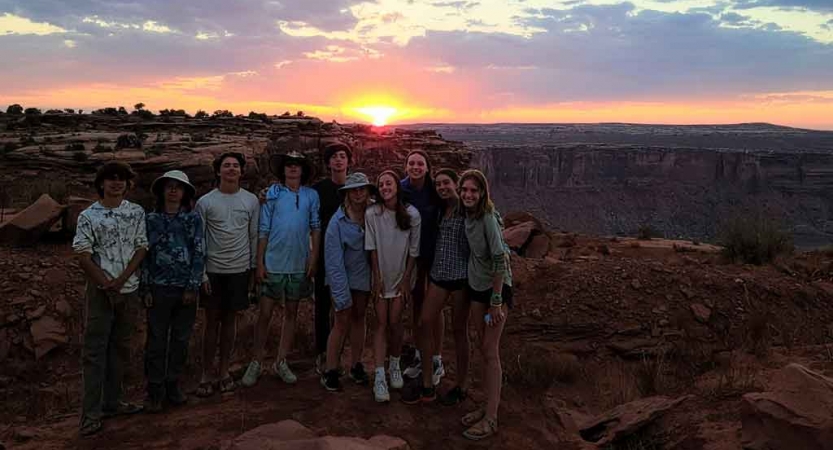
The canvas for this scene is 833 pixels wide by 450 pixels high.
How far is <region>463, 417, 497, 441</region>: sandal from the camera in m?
4.28

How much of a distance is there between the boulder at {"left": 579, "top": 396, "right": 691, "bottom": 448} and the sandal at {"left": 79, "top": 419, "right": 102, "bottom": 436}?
3.97 m

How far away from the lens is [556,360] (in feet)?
21.6

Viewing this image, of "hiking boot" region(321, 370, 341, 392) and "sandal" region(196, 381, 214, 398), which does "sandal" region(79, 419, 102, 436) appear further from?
"hiking boot" region(321, 370, 341, 392)

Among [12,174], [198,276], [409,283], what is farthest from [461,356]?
[12,174]

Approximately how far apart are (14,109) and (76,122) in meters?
6.53

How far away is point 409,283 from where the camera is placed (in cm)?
452

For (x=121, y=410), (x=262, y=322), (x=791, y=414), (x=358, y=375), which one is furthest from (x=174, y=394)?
(x=791, y=414)

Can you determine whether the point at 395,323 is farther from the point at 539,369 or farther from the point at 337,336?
the point at 539,369

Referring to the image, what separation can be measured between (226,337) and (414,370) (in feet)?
5.84

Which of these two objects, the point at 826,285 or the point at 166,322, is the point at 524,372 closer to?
the point at 166,322

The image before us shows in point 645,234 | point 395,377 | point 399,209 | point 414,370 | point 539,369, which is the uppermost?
point 399,209

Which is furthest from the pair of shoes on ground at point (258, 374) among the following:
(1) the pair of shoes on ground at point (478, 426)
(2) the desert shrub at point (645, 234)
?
(2) the desert shrub at point (645, 234)

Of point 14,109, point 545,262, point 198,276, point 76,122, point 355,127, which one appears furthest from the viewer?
point 355,127

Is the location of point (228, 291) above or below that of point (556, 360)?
above
